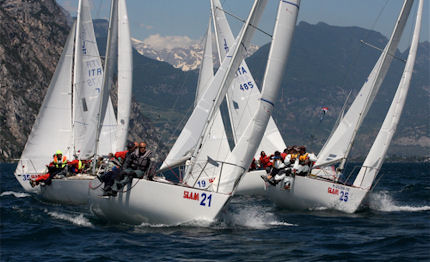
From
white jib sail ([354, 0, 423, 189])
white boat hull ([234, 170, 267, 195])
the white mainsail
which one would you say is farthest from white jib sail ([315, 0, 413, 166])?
the white mainsail

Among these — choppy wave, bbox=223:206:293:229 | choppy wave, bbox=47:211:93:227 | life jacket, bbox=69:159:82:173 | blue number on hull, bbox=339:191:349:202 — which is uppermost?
life jacket, bbox=69:159:82:173

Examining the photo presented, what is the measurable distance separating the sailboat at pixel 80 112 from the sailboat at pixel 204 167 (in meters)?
7.76

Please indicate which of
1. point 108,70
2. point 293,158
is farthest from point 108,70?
point 293,158

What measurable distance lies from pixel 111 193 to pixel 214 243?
10.3 ft

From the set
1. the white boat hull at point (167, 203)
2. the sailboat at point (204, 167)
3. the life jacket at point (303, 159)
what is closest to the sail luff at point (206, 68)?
the life jacket at point (303, 159)

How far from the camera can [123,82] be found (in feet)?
74.7

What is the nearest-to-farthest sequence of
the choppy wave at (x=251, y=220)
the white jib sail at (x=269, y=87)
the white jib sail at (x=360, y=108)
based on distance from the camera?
the white jib sail at (x=269, y=87)
the choppy wave at (x=251, y=220)
the white jib sail at (x=360, y=108)

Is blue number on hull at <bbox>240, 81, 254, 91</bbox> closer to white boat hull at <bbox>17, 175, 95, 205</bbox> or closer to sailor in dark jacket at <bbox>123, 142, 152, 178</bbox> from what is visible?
white boat hull at <bbox>17, 175, 95, 205</bbox>

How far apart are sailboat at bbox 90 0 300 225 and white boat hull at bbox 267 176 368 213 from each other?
12.9 ft

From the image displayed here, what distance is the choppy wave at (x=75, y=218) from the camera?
1432 cm

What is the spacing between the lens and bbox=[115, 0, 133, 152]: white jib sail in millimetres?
22766

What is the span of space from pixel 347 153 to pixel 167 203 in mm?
9852

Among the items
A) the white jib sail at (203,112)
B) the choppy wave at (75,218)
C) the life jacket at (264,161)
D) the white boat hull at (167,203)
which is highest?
the white jib sail at (203,112)

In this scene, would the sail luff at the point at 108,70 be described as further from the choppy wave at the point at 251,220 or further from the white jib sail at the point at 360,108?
the white jib sail at the point at 360,108
